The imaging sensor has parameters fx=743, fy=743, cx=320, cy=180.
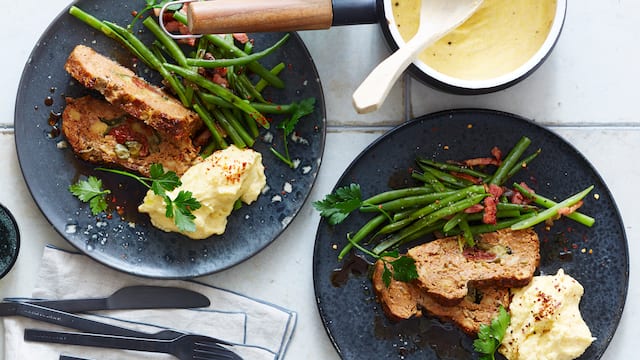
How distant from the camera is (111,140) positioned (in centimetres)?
250

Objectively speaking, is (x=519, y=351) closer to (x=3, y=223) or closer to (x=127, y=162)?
(x=127, y=162)

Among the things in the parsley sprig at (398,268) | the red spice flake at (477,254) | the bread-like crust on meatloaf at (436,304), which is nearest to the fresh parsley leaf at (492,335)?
the bread-like crust on meatloaf at (436,304)

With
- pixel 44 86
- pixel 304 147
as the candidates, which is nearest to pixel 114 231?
pixel 44 86

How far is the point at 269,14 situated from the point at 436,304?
43.5 inches

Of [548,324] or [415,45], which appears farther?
[548,324]

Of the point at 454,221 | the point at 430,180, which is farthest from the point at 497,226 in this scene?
the point at 430,180

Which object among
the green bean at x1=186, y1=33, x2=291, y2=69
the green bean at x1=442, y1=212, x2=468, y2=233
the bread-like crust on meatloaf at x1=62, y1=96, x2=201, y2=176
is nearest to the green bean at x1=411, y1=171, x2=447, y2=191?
the green bean at x1=442, y1=212, x2=468, y2=233

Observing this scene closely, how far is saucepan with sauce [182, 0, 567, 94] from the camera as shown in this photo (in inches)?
87.7

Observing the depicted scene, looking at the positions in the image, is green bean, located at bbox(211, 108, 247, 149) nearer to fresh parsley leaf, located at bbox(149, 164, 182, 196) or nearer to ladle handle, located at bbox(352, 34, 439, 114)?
fresh parsley leaf, located at bbox(149, 164, 182, 196)

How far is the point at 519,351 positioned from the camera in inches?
96.7

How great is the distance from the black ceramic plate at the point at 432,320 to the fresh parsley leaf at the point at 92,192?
0.74 meters

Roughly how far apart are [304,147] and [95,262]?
836 mm

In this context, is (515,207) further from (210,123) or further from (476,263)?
Answer: (210,123)

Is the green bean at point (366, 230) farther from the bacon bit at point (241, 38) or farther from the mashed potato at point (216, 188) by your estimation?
the bacon bit at point (241, 38)
